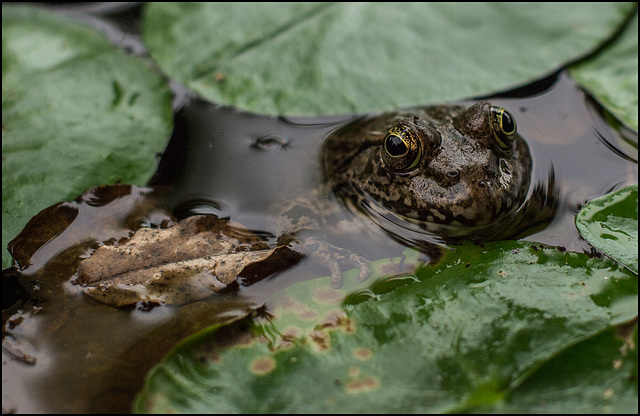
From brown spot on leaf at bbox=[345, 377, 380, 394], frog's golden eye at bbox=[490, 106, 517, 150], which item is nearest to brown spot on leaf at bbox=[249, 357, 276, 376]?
brown spot on leaf at bbox=[345, 377, 380, 394]

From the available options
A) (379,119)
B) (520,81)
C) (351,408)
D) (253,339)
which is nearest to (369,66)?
(379,119)

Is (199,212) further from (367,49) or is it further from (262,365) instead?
(367,49)

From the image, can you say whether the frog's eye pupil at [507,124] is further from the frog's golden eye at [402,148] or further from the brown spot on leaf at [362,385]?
the brown spot on leaf at [362,385]

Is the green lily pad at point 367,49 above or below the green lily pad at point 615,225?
above

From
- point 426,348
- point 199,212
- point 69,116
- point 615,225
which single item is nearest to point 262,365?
point 426,348

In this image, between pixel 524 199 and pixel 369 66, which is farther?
pixel 369 66

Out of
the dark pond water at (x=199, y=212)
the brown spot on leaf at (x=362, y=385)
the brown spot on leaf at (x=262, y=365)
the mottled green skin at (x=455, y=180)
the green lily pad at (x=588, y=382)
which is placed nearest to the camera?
the green lily pad at (x=588, y=382)

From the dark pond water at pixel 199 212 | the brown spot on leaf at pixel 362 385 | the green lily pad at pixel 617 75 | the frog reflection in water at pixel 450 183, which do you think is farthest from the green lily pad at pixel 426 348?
the green lily pad at pixel 617 75

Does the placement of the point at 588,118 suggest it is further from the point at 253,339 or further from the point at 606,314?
the point at 253,339
